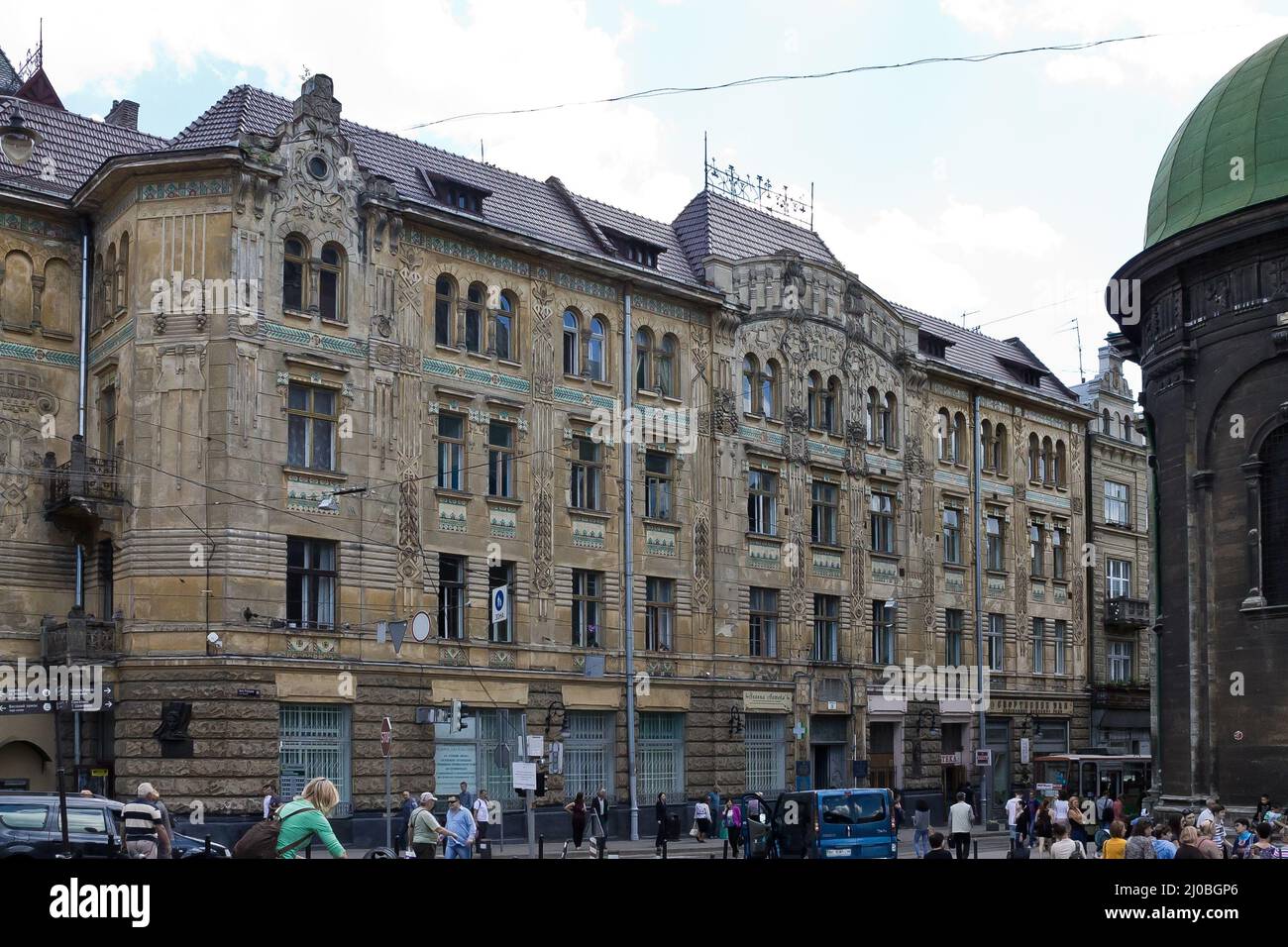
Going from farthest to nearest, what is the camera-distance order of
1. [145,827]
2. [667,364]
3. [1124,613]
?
[1124,613] → [667,364] → [145,827]

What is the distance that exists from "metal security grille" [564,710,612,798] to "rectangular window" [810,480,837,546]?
1101 cm

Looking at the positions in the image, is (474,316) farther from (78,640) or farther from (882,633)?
(882,633)

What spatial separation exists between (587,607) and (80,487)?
14555 millimetres

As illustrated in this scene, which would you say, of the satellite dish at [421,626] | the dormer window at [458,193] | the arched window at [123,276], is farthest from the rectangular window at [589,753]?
the arched window at [123,276]

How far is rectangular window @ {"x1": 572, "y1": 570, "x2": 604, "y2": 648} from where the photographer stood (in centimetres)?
4544

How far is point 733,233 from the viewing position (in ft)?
178

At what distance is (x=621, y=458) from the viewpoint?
46938 millimetres

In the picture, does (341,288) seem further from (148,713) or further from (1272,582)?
(1272,582)

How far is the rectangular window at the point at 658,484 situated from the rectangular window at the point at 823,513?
661 cm

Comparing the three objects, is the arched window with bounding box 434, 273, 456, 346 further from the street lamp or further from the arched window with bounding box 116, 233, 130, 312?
the street lamp

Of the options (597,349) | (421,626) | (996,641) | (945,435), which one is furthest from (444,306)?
(996,641)

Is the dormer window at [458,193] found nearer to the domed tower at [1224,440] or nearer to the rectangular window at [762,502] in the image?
the rectangular window at [762,502]

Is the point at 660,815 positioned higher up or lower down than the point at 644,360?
lower down

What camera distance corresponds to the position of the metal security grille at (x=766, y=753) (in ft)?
163
